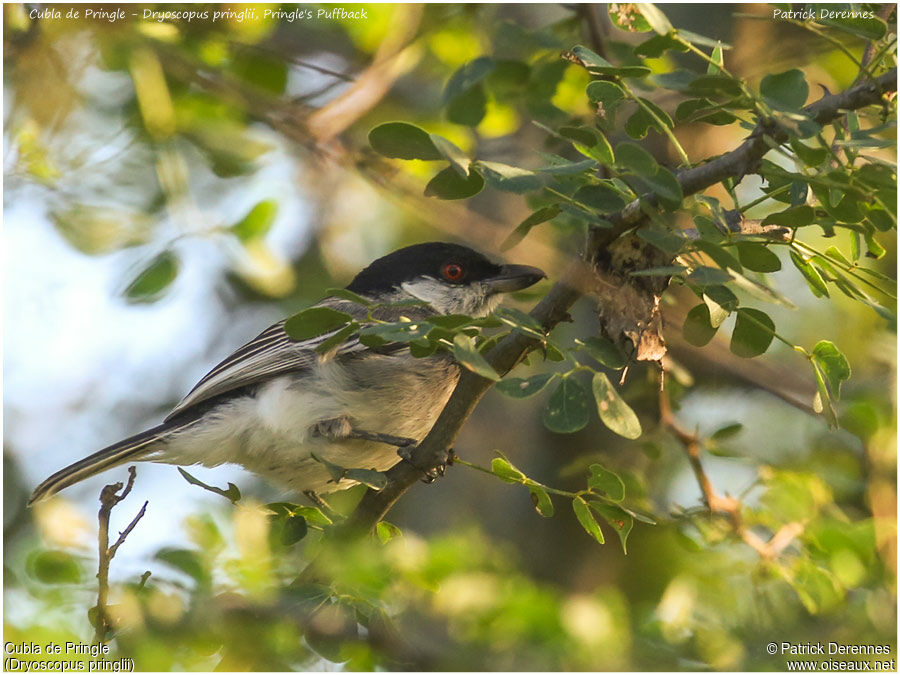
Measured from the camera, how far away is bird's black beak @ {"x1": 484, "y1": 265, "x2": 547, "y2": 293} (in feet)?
13.1

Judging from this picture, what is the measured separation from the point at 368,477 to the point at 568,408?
0.67 meters

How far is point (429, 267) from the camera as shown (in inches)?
172

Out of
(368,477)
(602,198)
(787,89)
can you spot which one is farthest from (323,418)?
(787,89)

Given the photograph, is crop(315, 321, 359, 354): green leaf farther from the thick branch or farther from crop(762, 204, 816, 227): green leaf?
crop(762, 204, 816, 227): green leaf

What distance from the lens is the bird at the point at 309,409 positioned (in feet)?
12.4

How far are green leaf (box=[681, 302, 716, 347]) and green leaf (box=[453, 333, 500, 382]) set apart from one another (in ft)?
2.21

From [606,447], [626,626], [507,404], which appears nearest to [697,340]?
[626,626]

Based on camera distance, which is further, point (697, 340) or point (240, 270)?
point (240, 270)

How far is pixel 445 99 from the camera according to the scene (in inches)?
138

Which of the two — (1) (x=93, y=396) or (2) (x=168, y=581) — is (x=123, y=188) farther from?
(1) (x=93, y=396)

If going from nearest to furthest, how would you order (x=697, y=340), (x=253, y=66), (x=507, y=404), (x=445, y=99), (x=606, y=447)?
(x=697, y=340), (x=445, y=99), (x=253, y=66), (x=606, y=447), (x=507, y=404)

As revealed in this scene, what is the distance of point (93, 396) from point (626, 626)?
446 cm

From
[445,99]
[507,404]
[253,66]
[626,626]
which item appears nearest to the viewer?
[626,626]

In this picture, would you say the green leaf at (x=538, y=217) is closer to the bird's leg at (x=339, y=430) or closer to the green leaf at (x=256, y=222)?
the green leaf at (x=256, y=222)
